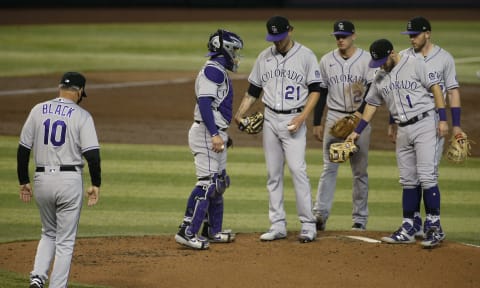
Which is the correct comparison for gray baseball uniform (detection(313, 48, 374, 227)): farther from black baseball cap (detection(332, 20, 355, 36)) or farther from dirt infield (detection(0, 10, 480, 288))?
dirt infield (detection(0, 10, 480, 288))

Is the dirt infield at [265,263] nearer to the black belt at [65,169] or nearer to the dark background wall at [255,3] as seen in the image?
the black belt at [65,169]

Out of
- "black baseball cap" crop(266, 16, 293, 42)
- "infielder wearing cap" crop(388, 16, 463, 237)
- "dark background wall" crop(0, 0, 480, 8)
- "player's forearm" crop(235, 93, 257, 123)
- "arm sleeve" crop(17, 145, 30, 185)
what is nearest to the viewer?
"arm sleeve" crop(17, 145, 30, 185)

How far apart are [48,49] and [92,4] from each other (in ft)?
19.9

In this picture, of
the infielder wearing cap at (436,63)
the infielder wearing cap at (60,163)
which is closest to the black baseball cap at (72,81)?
the infielder wearing cap at (60,163)

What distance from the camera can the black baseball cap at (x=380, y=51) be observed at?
7.88 meters

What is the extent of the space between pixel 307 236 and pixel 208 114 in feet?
4.50

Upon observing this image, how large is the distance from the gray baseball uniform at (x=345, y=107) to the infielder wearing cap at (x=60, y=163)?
300 centimetres

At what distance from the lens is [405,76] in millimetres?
8008

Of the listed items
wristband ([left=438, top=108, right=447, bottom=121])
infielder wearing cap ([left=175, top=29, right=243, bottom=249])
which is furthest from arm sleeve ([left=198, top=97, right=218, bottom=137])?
wristband ([left=438, top=108, right=447, bottom=121])

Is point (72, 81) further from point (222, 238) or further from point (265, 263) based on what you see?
point (222, 238)

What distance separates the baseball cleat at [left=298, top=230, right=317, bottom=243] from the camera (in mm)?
8172

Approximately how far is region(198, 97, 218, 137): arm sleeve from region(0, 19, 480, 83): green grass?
11701 mm

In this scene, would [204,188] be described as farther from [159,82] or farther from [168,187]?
[159,82]

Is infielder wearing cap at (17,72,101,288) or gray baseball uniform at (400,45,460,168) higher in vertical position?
gray baseball uniform at (400,45,460,168)
